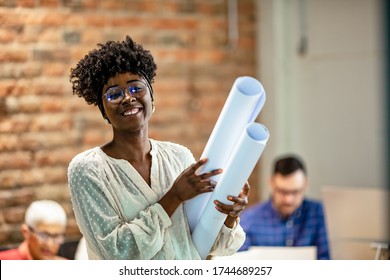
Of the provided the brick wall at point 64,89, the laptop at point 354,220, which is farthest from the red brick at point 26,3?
the laptop at point 354,220

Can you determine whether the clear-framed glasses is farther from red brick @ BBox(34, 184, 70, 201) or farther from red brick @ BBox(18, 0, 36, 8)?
red brick @ BBox(34, 184, 70, 201)

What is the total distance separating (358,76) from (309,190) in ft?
1.73

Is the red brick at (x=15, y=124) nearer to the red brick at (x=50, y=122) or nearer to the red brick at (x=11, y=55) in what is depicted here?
the red brick at (x=50, y=122)

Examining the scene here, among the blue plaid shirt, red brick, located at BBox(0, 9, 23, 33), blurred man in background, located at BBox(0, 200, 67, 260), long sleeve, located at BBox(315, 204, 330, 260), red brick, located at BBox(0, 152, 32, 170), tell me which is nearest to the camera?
red brick, located at BBox(0, 9, 23, 33)

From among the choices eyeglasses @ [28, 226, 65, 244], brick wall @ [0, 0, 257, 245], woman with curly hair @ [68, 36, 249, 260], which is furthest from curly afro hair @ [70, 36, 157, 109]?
eyeglasses @ [28, 226, 65, 244]

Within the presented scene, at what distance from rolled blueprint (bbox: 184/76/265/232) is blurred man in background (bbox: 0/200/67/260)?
763 millimetres

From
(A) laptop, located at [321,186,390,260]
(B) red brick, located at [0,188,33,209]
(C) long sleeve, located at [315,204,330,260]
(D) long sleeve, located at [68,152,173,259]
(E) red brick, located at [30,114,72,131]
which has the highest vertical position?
(E) red brick, located at [30,114,72,131]

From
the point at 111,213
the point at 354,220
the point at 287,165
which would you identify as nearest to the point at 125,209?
the point at 111,213

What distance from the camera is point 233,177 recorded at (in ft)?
5.56

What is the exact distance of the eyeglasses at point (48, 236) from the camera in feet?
8.16

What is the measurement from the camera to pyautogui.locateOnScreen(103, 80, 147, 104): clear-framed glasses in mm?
1704

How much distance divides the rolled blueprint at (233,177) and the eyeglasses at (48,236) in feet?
2.77

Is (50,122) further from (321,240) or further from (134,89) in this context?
(321,240)

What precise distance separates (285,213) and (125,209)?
165cm
